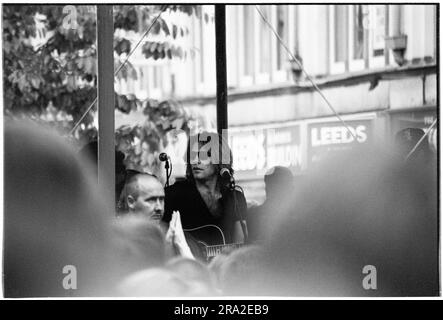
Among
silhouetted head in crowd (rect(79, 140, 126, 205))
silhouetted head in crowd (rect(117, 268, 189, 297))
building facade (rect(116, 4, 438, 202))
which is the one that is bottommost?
silhouetted head in crowd (rect(117, 268, 189, 297))

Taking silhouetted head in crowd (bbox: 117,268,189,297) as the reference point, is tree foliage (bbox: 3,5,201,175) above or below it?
above

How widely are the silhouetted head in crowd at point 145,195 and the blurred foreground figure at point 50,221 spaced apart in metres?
0.12

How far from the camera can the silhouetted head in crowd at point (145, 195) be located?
30.0 feet

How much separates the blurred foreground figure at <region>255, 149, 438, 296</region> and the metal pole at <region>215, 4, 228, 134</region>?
17.9 inches

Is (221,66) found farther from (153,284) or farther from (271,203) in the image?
(153,284)

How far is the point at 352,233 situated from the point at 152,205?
2.89 feet

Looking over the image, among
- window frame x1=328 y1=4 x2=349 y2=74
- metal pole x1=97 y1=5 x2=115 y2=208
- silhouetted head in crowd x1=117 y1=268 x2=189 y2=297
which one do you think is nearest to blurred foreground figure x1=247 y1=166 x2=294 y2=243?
silhouetted head in crowd x1=117 y1=268 x2=189 y2=297

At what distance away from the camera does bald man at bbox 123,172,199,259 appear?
914 centimetres

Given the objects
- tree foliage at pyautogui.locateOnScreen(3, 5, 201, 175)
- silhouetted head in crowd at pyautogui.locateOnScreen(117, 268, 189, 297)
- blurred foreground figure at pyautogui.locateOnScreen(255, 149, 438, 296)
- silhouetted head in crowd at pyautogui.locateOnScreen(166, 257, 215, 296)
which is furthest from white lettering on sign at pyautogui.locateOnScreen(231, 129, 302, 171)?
silhouetted head in crowd at pyautogui.locateOnScreen(117, 268, 189, 297)

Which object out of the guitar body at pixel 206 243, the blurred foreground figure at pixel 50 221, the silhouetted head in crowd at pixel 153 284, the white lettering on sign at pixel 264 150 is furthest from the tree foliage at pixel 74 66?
the silhouetted head in crowd at pixel 153 284

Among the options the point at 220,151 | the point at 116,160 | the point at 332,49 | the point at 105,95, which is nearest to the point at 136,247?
the point at 116,160

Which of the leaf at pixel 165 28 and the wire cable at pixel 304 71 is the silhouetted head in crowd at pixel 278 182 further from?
Result: the leaf at pixel 165 28

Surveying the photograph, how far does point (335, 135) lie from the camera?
911 cm

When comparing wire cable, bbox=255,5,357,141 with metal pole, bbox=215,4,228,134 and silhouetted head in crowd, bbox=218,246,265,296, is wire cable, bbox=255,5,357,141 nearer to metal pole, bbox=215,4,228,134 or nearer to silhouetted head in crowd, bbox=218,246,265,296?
metal pole, bbox=215,4,228,134
